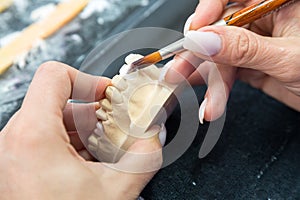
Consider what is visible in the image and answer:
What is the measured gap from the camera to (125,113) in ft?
1.76

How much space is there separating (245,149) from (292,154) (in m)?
0.08

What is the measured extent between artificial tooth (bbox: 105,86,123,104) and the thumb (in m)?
0.12

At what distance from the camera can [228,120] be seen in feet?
2.23

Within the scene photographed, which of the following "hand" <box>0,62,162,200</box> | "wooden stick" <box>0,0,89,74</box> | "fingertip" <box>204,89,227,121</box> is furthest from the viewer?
"wooden stick" <box>0,0,89,74</box>

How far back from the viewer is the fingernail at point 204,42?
1.69ft

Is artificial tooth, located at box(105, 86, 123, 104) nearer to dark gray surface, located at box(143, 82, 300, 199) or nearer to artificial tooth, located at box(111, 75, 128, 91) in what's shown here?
artificial tooth, located at box(111, 75, 128, 91)

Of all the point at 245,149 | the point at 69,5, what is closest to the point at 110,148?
the point at 245,149

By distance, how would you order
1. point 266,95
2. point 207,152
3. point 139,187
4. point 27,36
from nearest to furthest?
point 139,187
point 207,152
point 266,95
point 27,36

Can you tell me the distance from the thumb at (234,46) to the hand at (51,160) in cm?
15

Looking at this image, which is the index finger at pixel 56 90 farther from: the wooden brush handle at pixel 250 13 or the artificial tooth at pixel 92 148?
the wooden brush handle at pixel 250 13

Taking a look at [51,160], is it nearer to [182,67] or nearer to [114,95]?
[114,95]

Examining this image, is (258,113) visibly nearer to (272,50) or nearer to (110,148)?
(272,50)

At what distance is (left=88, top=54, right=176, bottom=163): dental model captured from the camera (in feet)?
1.74

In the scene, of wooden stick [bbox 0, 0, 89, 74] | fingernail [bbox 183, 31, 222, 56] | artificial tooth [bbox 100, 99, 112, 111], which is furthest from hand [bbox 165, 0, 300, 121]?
wooden stick [bbox 0, 0, 89, 74]
